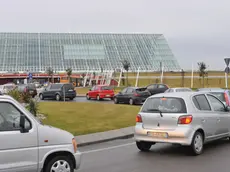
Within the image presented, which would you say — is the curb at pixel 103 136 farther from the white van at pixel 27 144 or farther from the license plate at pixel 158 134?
the white van at pixel 27 144

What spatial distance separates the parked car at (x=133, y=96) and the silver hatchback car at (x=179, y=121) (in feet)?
66.7

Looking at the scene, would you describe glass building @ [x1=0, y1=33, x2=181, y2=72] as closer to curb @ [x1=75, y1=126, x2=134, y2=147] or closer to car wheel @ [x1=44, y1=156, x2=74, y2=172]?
curb @ [x1=75, y1=126, x2=134, y2=147]

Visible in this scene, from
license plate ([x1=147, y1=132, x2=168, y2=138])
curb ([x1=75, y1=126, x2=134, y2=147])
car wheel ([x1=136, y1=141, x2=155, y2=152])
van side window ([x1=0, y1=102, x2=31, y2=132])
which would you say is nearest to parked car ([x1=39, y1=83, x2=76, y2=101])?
curb ([x1=75, y1=126, x2=134, y2=147])

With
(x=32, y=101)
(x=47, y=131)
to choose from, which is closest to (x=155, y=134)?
(x=47, y=131)

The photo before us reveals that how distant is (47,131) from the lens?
21.7 feet

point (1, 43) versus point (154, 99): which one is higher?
point (1, 43)

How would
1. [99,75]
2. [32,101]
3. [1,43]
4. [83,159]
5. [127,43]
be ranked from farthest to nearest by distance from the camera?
[127,43], [1,43], [99,75], [32,101], [83,159]

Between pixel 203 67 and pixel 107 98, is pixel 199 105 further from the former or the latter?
pixel 203 67

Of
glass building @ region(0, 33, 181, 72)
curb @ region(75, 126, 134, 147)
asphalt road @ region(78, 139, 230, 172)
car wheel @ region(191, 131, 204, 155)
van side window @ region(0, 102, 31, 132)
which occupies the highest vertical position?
glass building @ region(0, 33, 181, 72)

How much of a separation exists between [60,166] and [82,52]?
330 feet

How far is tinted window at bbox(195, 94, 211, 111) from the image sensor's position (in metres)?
10.4

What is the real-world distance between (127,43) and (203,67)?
51462 mm

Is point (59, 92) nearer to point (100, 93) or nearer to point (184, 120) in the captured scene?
point (100, 93)

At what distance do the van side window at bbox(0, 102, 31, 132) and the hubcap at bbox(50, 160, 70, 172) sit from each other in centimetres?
86
